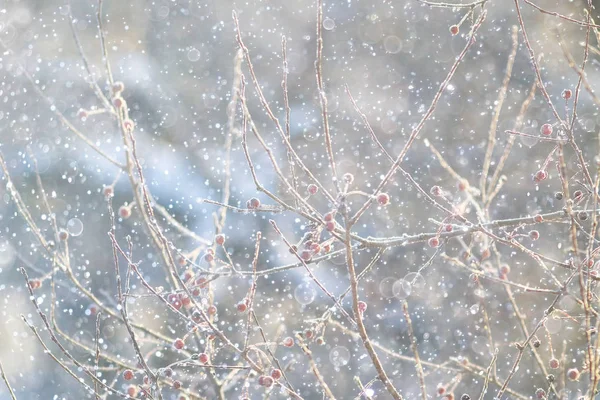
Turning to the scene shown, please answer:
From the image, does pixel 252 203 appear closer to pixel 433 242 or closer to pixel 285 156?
pixel 433 242

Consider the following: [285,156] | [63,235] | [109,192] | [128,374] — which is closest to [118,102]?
A: [109,192]

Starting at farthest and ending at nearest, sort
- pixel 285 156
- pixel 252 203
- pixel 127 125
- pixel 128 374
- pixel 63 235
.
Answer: pixel 285 156 → pixel 63 235 → pixel 127 125 → pixel 128 374 → pixel 252 203

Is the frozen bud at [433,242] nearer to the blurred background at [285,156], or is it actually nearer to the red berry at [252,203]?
the red berry at [252,203]

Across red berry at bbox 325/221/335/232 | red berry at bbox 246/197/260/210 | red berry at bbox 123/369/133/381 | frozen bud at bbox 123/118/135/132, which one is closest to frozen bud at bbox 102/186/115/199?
frozen bud at bbox 123/118/135/132

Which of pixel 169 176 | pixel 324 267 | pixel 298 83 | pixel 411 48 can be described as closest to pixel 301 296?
pixel 324 267

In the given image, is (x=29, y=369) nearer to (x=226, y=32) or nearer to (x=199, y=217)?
(x=199, y=217)

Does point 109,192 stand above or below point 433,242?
above

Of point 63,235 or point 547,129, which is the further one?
point 63,235

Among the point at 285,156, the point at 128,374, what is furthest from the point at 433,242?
the point at 285,156

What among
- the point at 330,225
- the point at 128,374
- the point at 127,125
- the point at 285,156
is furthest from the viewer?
the point at 285,156

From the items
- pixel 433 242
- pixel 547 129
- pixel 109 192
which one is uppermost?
pixel 109 192
